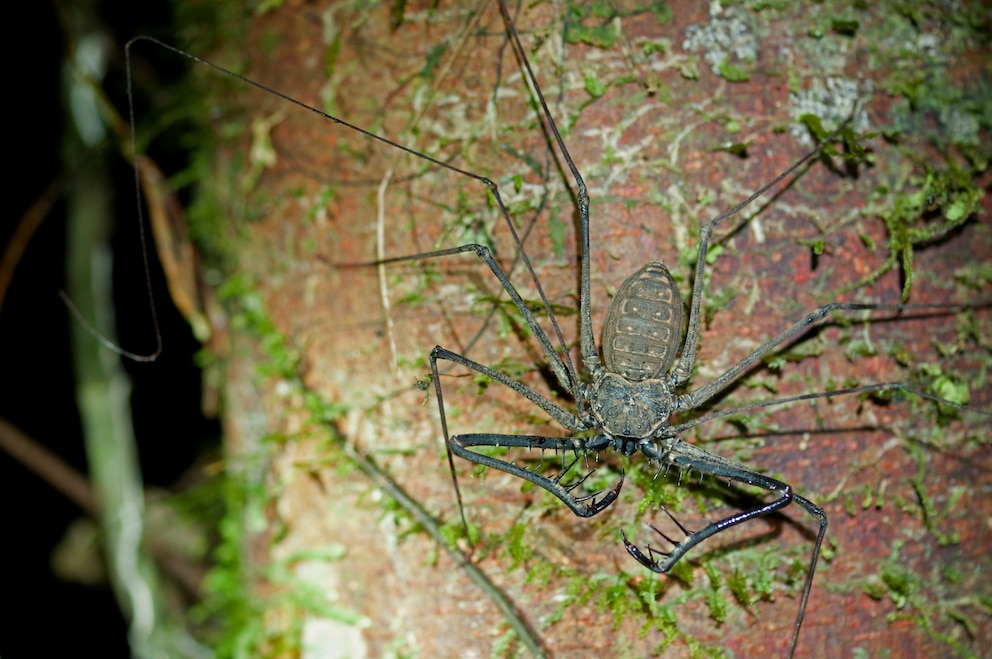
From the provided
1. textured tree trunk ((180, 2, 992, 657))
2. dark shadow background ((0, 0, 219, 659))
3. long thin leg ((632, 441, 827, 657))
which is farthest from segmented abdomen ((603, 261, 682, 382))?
dark shadow background ((0, 0, 219, 659))

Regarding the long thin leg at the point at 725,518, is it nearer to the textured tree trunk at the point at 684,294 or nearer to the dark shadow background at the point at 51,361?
the textured tree trunk at the point at 684,294

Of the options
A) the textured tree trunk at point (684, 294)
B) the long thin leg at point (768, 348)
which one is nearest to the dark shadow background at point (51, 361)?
the textured tree trunk at point (684, 294)

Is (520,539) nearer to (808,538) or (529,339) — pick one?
(529,339)

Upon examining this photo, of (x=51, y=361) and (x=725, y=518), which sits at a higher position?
(x=51, y=361)

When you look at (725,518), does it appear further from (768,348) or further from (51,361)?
(51,361)

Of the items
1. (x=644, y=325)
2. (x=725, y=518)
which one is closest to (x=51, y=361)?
(x=644, y=325)

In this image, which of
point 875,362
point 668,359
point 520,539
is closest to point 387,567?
point 520,539
